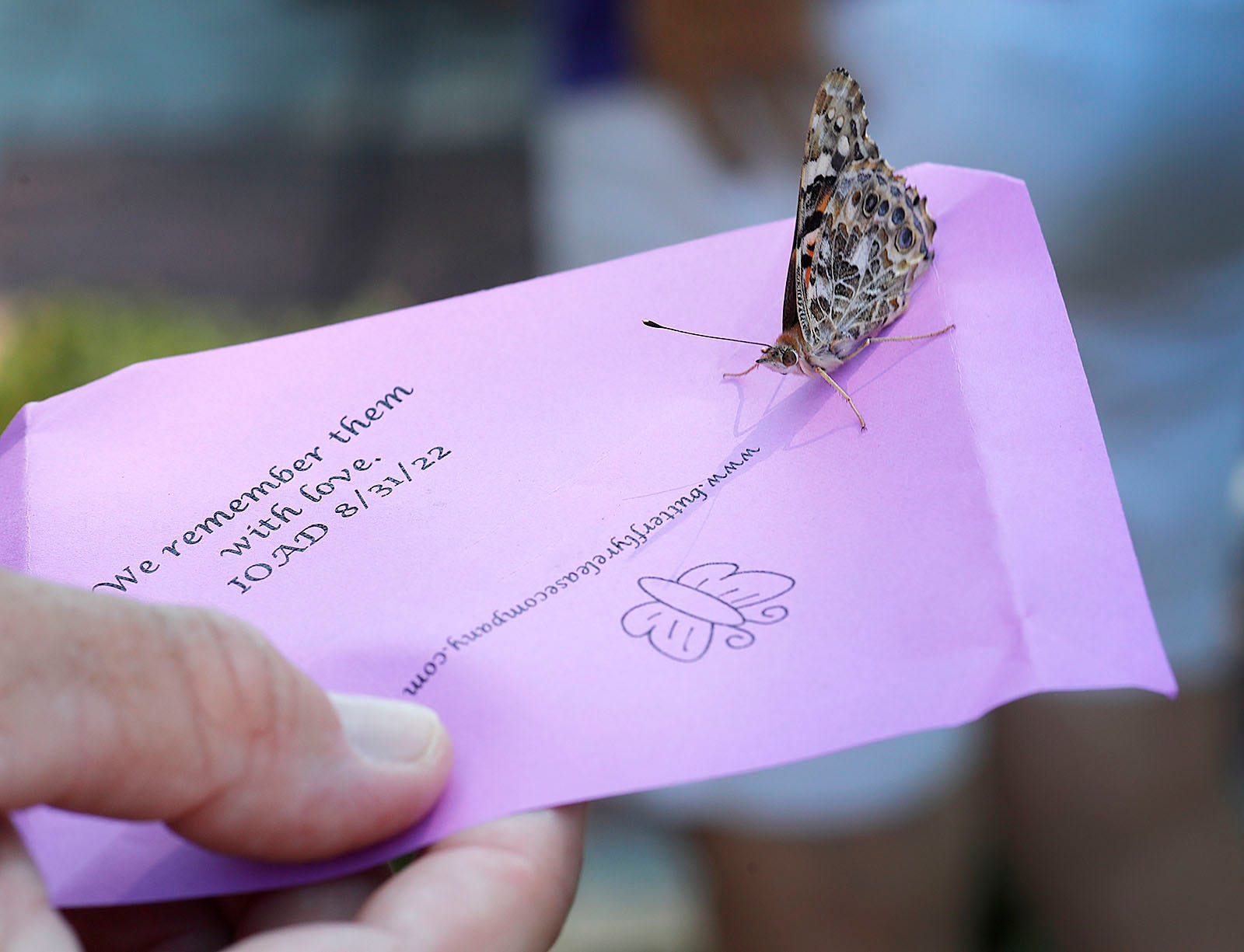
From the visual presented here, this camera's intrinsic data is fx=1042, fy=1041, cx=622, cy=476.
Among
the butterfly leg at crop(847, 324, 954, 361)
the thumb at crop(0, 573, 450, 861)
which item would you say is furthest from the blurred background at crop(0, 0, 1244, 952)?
the thumb at crop(0, 573, 450, 861)

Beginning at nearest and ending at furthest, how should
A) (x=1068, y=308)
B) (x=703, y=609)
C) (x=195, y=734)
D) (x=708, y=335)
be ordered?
(x=195, y=734) → (x=703, y=609) → (x=708, y=335) → (x=1068, y=308)

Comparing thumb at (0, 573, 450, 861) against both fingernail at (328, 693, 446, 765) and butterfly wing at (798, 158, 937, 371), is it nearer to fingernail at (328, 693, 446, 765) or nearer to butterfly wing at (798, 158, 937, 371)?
fingernail at (328, 693, 446, 765)

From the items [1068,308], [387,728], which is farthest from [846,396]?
[1068,308]

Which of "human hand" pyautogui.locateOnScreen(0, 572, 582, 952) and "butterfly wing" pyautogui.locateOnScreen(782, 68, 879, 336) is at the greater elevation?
"butterfly wing" pyautogui.locateOnScreen(782, 68, 879, 336)

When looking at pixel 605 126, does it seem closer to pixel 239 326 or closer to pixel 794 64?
pixel 794 64

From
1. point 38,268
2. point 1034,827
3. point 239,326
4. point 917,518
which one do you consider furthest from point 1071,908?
point 38,268

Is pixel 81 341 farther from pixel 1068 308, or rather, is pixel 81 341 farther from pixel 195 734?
pixel 1068 308

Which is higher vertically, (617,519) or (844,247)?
(844,247)

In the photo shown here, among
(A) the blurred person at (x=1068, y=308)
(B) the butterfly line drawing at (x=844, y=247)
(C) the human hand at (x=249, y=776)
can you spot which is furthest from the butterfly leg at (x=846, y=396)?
(A) the blurred person at (x=1068, y=308)
